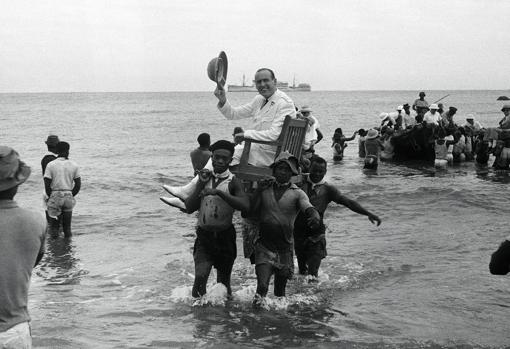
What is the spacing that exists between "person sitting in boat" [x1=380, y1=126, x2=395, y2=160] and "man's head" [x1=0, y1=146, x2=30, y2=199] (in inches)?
833

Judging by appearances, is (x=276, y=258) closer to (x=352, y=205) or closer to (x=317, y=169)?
(x=352, y=205)

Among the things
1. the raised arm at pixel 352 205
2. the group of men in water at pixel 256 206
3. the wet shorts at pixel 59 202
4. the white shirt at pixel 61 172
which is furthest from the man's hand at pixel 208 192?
the wet shorts at pixel 59 202

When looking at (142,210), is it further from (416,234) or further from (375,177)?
(375,177)

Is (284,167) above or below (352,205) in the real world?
above

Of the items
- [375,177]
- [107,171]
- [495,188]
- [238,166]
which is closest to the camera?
[238,166]

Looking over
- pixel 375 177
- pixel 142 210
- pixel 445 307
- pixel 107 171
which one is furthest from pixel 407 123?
pixel 445 307

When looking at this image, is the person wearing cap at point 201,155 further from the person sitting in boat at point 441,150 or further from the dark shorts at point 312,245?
the person sitting in boat at point 441,150

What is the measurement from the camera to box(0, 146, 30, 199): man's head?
12.0 feet

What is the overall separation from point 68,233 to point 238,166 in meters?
5.12

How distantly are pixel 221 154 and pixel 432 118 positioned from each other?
53.6 feet

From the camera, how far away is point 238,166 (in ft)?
23.0

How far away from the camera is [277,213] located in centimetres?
644

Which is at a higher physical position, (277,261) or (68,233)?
(277,261)

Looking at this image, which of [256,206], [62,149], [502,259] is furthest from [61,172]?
[502,259]
